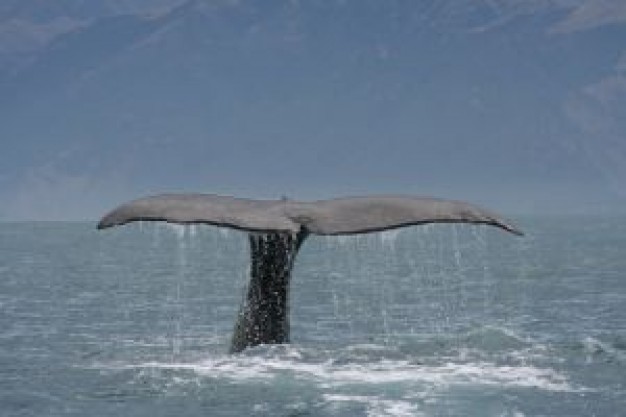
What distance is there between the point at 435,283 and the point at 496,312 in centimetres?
1406

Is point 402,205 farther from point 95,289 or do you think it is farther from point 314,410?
point 95,289

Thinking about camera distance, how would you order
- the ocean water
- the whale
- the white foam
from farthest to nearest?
the white foam → the ocean water → the whale

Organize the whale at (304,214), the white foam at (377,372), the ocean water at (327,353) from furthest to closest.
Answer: the white foam at (377,372) < the ocean water at (327,353) < the whale at (304,214)

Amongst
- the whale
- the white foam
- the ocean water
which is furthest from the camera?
the white foam

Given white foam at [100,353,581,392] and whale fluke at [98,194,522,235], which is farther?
white foam at [100,353,581,392]

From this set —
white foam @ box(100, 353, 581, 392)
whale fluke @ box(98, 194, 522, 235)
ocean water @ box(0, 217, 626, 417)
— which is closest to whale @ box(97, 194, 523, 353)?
whale fluke @ box(98, 194, 522, 235)

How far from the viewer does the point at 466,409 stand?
12.9 meters

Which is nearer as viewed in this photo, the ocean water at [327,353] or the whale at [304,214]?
the whale at [304,214]

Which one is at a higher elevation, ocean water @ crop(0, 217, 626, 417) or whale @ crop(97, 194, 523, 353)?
whale @ crop(97, 194, 523, 353)

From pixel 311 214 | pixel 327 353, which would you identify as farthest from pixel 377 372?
pixel 311 214

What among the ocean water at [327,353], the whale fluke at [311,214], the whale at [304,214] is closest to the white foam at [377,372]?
the ocean water at [327,353]

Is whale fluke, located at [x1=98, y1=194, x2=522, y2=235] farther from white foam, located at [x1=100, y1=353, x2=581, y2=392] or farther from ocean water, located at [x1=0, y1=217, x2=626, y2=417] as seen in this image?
white foam, located at [x1=100, y1=353, x2=581, y2=392]

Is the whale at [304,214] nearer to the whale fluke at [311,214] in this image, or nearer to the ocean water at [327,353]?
the whale fluke at [311,214]

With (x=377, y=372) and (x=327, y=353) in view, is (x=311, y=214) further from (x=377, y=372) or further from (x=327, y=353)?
(x=327, y=353)
